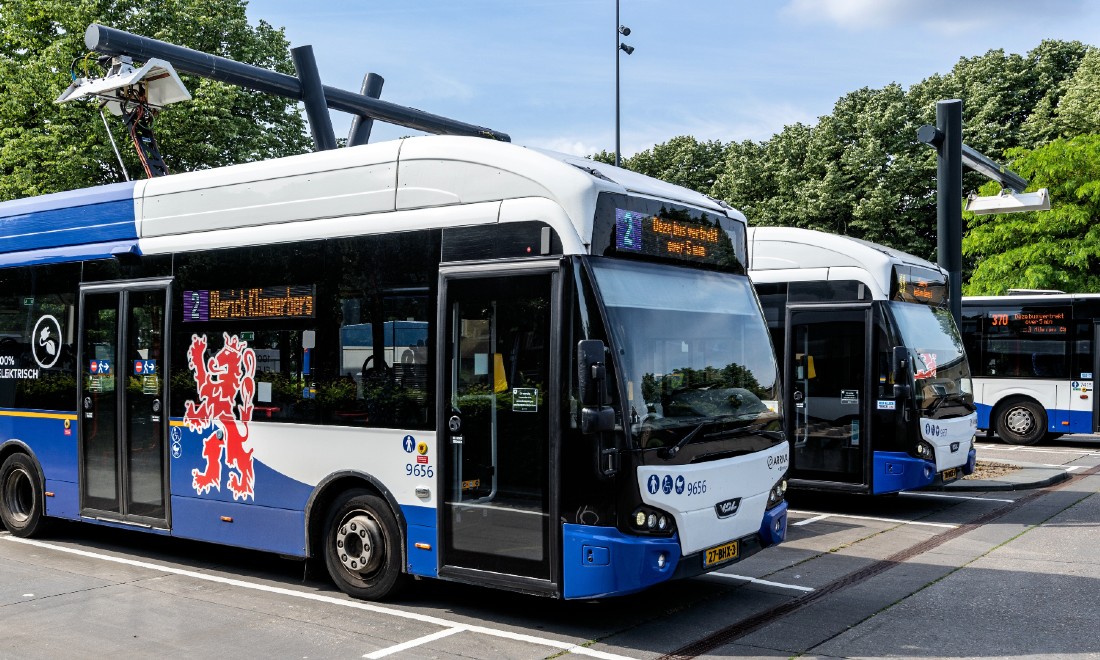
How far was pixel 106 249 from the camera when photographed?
396 inches

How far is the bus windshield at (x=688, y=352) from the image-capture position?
265 inches

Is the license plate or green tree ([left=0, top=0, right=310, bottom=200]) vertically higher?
green tree ([left=0, top=0, right=310, bottom=200])

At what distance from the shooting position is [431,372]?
7.40 meters

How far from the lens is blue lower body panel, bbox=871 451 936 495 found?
11.9 metres

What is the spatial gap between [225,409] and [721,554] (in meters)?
4.40

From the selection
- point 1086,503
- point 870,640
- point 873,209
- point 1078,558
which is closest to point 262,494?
point 870,640

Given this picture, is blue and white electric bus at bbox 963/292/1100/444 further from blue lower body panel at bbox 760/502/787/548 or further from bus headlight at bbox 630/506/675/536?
bus headlight at bbox 630/506/675/536

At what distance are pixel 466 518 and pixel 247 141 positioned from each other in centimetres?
2363

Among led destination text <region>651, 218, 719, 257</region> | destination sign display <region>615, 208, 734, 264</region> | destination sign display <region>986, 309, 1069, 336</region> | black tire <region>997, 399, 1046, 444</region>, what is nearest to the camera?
destination sign display <region>615, 208, 734, 264</region>

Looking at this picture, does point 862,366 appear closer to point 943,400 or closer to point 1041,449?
point 943,400

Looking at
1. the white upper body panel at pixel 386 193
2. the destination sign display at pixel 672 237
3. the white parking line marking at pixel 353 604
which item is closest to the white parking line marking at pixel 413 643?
the white parking line marking at pixel 353 604

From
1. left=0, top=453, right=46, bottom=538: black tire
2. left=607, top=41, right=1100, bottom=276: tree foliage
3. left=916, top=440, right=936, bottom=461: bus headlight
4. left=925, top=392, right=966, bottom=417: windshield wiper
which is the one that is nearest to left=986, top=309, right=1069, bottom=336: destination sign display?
left=925, top=392, right=966, bottom=417: windshield wiper

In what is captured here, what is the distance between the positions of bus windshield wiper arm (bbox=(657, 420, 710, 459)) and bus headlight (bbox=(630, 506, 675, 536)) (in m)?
0.35

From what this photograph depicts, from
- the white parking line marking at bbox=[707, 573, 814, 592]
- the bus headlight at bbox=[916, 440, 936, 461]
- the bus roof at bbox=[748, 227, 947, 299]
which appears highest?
the bus roof at bbox=[748, 227, 947, 299]
